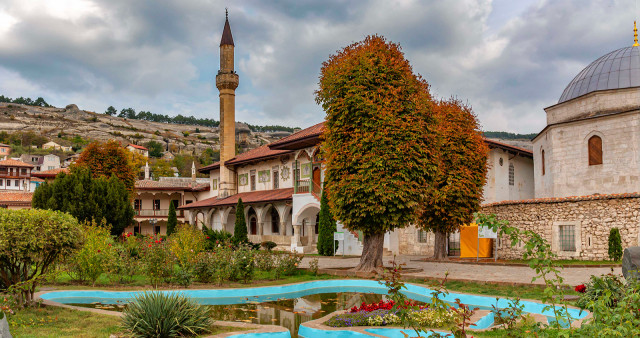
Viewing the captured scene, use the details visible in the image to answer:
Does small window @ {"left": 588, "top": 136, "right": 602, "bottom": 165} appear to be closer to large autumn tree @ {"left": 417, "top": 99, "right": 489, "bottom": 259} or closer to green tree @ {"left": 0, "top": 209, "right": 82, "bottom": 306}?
large autumn tree @ {"left": 417, "top": 99, "right": 489, "bottom": 259}

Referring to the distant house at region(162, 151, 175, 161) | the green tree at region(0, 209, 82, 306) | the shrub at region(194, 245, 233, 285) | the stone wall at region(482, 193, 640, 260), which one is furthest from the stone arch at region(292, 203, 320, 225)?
the distant house at region(162, 151, 175, 161)

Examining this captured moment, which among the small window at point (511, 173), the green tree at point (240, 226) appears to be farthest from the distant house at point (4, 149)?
the small window at point (511, 173)

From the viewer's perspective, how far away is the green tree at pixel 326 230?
920 inches

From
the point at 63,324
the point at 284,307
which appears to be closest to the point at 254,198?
the point at 284,307

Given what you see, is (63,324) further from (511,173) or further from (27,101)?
(27,101)

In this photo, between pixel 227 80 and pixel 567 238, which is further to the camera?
pixel 227 80

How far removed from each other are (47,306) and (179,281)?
11.3 ft

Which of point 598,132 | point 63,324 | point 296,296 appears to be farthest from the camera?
point 598,132

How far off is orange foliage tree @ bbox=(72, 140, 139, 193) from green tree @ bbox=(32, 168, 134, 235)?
3690 millimetres

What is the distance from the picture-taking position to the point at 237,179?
36.1m

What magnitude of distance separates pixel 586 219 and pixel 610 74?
8.80m

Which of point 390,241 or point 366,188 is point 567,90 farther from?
point 366,188

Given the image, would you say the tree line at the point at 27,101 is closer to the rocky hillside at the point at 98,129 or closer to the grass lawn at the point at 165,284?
the rocky hillside at the point at 98,129

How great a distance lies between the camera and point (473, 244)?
20094mm
